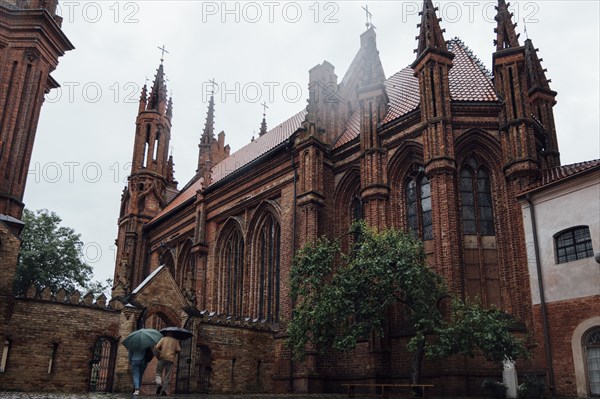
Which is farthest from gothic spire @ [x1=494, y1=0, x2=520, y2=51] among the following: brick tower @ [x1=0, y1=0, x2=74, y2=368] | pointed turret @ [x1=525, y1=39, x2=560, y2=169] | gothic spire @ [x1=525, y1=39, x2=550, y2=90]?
brick tower @ [x1=0, y1=0, x2=74, y2=368]

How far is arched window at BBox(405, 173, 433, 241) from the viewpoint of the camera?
1994 centimetres

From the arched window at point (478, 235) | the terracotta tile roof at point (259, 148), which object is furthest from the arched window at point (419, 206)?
the terracotta tile roof at point (259, 148)

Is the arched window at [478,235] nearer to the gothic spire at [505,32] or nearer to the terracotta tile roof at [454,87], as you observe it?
the terracotta tile roof at [454,87]

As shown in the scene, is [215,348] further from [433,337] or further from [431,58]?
[431,58]

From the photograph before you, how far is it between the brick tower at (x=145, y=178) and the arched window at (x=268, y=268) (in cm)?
1445

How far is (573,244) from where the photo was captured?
16922mm

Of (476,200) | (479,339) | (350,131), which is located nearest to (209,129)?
(350,131)

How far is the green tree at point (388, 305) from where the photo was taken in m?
14.2

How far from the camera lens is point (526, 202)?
1823 cm

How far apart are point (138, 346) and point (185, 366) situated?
21.2ft

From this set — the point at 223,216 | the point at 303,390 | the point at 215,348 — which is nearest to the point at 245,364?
the point at 215,348

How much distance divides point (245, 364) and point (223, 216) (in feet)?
33.4

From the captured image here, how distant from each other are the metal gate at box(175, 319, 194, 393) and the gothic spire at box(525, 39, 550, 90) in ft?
58.3

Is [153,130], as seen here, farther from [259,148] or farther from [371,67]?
[371,67]
